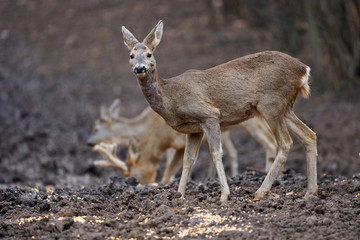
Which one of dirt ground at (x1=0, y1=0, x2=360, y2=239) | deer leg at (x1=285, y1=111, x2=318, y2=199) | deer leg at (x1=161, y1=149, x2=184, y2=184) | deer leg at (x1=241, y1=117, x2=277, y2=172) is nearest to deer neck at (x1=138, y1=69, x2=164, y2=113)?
dirt ground at (x1=0, y1=0, x2=360, y2=239)

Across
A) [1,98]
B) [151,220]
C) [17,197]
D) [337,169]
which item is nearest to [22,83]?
[1,98]

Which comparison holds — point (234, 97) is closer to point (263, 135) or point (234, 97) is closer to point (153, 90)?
point (153, 90)

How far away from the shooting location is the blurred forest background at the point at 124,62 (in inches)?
536

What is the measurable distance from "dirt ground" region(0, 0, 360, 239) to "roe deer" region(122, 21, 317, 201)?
0.55 m

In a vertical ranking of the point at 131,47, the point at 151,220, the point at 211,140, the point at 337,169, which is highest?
the point at 131,47

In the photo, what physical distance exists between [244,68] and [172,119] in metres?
1.04

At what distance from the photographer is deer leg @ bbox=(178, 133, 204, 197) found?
7348mm

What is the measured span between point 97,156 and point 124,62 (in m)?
9.56

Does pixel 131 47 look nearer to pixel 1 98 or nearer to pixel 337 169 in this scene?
pixel 337 169

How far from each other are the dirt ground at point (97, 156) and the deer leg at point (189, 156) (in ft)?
0.50

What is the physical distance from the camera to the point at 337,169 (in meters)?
11.5

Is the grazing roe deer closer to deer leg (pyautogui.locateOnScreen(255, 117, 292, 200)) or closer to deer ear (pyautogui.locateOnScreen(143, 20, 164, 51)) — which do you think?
deer leg (pyautogui.locateOnScreen(255, 117, 292, 200))

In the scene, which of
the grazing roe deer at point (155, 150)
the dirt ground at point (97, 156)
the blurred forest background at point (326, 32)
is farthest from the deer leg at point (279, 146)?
the blurred forest background at point (326, 32)

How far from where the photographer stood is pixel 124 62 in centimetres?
2341
